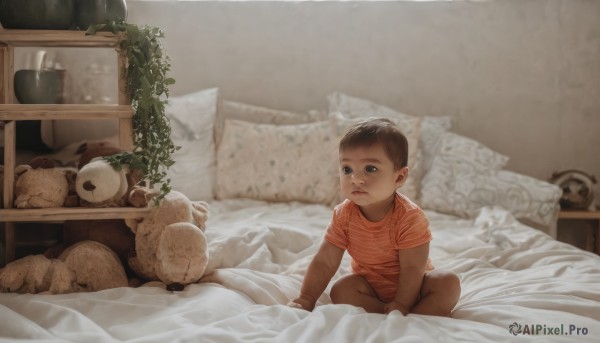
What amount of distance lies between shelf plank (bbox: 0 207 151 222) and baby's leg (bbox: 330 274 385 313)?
61 centimetres

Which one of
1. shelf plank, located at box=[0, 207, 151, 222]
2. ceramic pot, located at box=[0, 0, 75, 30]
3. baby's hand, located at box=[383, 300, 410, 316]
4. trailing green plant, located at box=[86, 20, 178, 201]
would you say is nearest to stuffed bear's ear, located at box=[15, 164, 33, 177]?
shelf plank, located at box=[0, 207, 151, 222]

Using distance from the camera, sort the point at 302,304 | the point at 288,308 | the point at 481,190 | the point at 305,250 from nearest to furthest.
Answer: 1. the point at 288,308
2. the point at 302,304
3. the point at 305,250
4. the point at 481,190

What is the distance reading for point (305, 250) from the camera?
1923mm

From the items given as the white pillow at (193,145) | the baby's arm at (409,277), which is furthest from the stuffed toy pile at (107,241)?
the white pillow at (193,145)

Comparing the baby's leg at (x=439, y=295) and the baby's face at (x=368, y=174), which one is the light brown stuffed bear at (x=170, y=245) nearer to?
the baby's face at (x=368, y=174)

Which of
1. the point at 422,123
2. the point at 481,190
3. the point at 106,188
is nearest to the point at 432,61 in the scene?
the point at 422,123

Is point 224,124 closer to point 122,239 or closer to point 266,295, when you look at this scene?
point 122,239

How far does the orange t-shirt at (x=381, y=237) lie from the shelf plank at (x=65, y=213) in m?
0.58

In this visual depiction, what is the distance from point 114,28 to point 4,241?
2.62 ft

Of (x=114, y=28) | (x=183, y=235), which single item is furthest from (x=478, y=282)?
(x=114, y=28)

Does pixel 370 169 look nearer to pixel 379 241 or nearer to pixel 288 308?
pixel 379 241

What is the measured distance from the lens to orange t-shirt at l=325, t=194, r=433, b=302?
1.41 meters

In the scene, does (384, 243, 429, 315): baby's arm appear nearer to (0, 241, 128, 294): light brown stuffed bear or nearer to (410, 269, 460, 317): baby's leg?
(410, 269, 460, 317): baby's leg

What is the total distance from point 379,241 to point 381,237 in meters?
0.01
